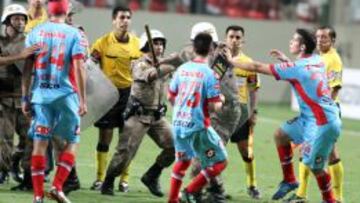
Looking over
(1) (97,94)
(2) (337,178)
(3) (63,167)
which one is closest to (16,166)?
(1) (97,94)

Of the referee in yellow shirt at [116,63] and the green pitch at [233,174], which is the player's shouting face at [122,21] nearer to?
the referee in yellow shirt at [116,63]

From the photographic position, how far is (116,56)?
14.3 metres

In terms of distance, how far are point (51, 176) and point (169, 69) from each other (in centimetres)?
279

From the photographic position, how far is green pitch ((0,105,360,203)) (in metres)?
13.1

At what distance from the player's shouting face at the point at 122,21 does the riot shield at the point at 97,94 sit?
2.34 ft

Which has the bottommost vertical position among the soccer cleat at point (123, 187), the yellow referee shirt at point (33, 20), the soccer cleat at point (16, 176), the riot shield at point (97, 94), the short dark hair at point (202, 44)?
the soccer cleat at point (123, 187)

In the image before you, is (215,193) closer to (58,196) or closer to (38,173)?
(58,196)

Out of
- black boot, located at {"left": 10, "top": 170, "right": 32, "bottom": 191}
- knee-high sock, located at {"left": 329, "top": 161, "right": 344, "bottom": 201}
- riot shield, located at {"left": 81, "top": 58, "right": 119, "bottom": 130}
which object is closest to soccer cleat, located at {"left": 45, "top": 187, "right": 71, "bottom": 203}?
black boot, located at {"left": 10, "top": 170, "right": 32, "bottom": 191}

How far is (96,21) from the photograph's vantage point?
30.8 metres

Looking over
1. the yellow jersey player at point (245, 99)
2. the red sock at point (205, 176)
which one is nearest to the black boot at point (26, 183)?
the red sock at point (205, 176)

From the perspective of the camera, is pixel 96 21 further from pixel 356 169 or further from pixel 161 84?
pixel 161 84

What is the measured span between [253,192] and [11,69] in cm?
319

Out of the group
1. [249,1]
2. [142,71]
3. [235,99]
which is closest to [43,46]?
[142,71]

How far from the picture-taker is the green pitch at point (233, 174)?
1311 centimetres
